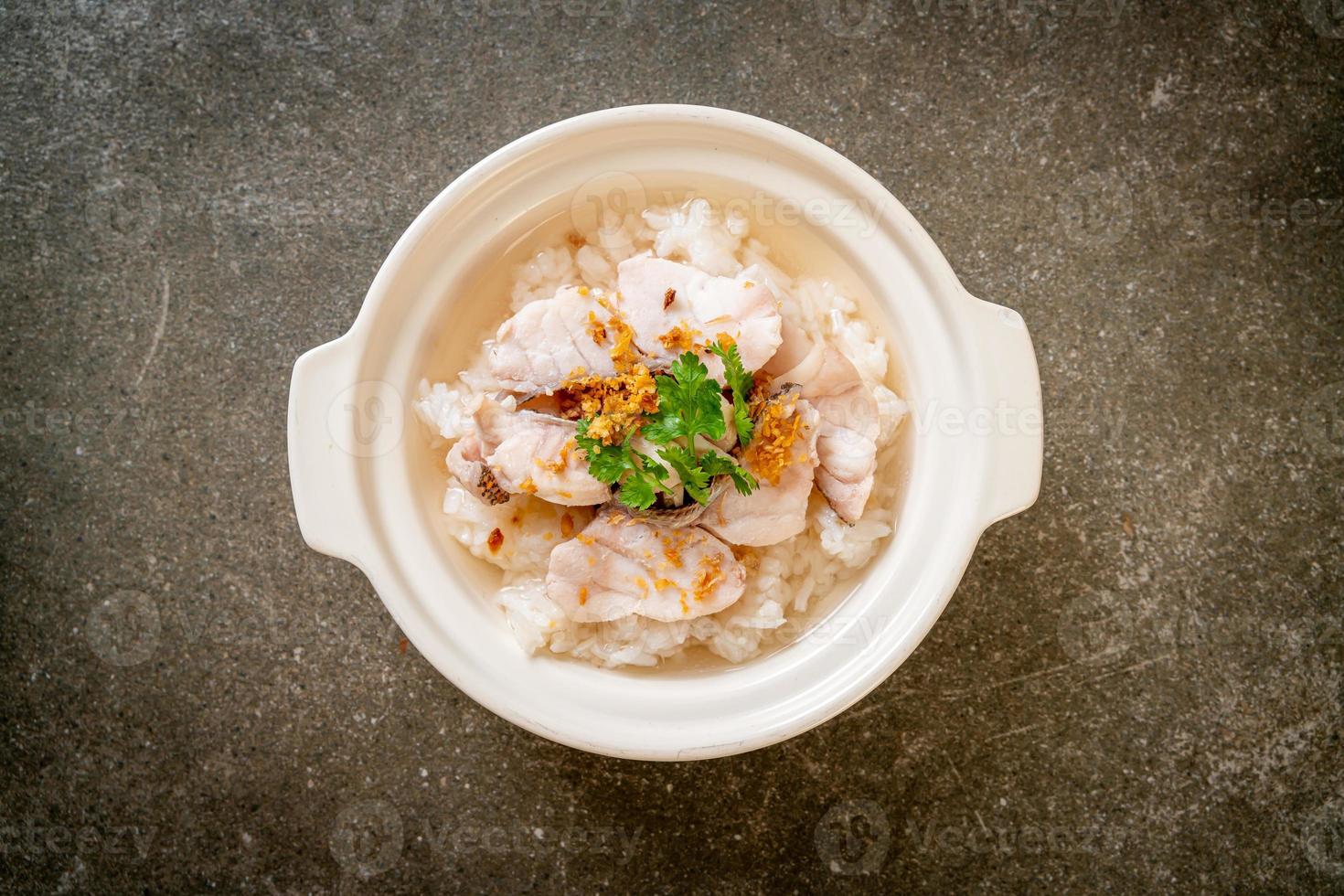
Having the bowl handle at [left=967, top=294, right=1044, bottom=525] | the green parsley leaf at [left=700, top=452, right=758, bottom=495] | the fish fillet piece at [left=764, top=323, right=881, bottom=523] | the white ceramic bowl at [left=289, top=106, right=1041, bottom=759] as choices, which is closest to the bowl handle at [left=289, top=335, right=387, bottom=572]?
the white ceramic bowl at [left=289, top=106, right=1041, bottom=759]

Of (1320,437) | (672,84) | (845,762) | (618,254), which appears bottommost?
(845,762)

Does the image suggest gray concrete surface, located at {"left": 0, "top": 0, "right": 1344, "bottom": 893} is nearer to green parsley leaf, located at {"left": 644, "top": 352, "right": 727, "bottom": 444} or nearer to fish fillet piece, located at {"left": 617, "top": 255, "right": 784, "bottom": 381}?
fish fillet piece, located at {"left": 617, "top": 255, "right": 784, "bottom": 381}

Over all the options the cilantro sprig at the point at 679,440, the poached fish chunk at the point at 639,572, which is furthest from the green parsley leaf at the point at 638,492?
the poached fish chunk at the point at 639,572

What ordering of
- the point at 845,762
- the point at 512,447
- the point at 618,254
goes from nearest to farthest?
1. the point at 512,447
2. the point at 618,254
3. the point at 845,762

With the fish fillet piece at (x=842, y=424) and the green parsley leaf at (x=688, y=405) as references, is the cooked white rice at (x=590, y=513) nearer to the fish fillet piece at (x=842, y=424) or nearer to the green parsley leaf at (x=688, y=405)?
the fish fillet piece at (x=842, y=424)

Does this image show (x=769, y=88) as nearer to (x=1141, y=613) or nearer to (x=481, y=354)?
(x=481, y=354)

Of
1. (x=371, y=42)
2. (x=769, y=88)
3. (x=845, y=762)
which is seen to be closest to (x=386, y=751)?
(x=845, y=762)

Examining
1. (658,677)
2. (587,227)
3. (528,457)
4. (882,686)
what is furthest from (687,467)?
(882,686)
